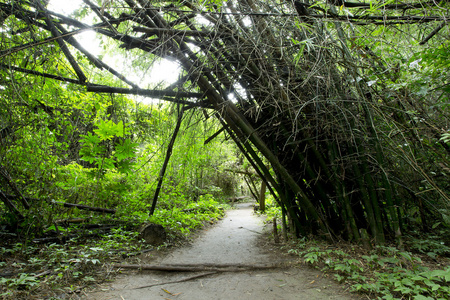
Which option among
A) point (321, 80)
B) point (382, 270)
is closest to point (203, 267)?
point (382, 270)

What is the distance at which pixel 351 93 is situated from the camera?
260 cm

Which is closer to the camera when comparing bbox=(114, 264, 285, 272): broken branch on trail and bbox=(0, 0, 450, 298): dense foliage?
bbox=(0, 0, 450, 298): dense foliage

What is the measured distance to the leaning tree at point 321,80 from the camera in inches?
88.4

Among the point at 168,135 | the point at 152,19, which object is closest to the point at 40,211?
the point at 168,135

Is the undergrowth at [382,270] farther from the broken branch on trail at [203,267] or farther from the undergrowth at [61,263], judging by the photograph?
the undergrowth at [61,263]

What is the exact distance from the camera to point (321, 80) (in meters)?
2.51

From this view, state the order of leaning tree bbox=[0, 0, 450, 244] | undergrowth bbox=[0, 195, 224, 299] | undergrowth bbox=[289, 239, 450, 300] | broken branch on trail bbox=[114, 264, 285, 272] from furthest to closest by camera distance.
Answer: broken branch on trail bbox=[114, 264, 285, 272]
leaning tree bbox=[0, 0, 450, 244]
undergrowth bbox=[0, 195, 224, 299]
undergrowth bbox=[289, 239, 450, 300]

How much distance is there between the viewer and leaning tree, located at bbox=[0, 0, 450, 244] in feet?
7.36

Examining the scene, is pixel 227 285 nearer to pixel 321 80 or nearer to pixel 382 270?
pixel 382 270

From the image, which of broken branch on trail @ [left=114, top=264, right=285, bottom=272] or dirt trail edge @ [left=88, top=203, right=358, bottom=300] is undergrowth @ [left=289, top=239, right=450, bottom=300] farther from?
broken branch on trail @ [left=114, top=264, right=285, bottom=272]

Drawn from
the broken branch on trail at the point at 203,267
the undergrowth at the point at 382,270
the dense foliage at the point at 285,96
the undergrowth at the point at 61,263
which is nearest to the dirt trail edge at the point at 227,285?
the broken branch on trail at the point at 203,267

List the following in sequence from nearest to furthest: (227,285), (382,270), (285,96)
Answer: (382,270)
(227,285)
(285,96)

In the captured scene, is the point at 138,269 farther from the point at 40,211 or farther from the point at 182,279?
the point at 40,211

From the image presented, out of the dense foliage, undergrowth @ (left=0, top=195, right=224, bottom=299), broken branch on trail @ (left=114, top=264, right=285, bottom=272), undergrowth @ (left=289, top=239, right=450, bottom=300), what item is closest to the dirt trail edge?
broken branch on trail @ (left=114, top=264, right=285, bottom=272)
